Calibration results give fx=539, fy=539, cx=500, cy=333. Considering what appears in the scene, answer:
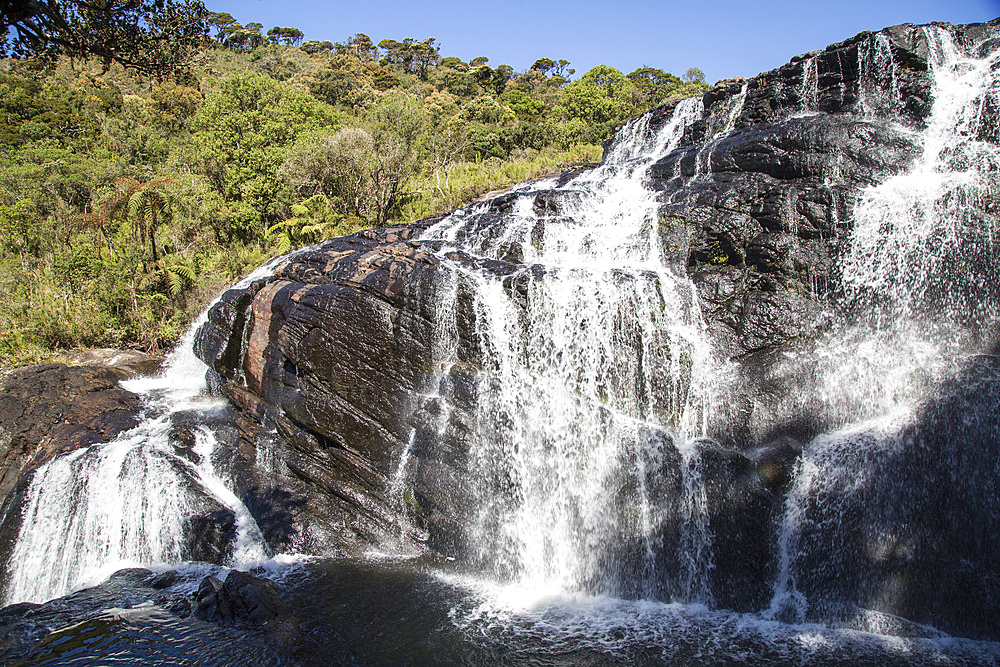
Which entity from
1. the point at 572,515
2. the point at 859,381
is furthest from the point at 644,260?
the point at 572,515

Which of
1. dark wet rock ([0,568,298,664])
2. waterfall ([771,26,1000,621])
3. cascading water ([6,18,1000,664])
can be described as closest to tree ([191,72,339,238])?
cascading water ([6,18,1000,664])

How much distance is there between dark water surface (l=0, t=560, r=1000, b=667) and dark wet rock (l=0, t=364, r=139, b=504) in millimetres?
3537

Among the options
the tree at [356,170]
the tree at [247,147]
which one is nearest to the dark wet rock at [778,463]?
the tree at [356,170]

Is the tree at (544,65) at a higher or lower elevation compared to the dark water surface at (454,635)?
higher

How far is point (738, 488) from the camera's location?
29.5 feet

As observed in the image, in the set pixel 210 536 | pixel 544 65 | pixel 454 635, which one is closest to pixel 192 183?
pixel 210 536

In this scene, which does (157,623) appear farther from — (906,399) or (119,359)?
(906,399)

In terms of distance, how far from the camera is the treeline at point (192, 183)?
644 inches

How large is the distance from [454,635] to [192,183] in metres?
19.1

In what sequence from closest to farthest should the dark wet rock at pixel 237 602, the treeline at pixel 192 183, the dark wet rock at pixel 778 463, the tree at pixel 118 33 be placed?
the tree at pixel 118 33 < the dark wet rock at pixel 237 602 < the dark wet rock at pixel 778 463 < the treeline at pixel 192 183

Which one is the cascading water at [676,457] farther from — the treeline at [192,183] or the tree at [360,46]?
the tree at [360,46]

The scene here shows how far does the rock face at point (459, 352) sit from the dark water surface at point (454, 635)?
0.82m

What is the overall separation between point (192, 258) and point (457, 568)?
1456 cm

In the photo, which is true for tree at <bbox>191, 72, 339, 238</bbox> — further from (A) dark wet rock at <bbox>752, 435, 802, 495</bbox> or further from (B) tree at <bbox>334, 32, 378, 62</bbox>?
(B) tree at <bbox>334, 32, 378, 62</bbox>
